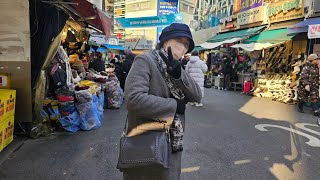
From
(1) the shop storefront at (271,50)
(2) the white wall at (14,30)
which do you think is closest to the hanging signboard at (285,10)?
(1) the shop storefront at (271,50)

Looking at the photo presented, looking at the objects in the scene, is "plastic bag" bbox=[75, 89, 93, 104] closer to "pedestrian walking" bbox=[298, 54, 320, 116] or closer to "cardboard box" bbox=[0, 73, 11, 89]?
"cardboard box" bbox=[0, 73, 11, 89]

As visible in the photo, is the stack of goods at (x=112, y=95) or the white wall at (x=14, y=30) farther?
the stack of goods at (x=112, y=95)

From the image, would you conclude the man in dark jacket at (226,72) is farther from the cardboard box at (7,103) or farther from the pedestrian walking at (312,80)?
the cardboard box at (7,103)

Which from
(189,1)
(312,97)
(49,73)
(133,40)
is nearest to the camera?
(49,73)

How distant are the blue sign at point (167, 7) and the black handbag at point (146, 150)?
55.2 meters

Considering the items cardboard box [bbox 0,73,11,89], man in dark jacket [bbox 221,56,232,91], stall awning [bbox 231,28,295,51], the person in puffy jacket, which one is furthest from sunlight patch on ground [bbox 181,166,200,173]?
man in dark jacket [bbox 221,56,232,91]

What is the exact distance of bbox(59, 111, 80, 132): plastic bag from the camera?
583cm

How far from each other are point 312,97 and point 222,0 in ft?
48.6

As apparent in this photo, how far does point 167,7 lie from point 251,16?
136 ft

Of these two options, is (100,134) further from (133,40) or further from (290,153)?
(133,40)

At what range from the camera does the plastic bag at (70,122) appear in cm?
583

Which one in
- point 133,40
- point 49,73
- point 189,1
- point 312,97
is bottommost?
point 312,97

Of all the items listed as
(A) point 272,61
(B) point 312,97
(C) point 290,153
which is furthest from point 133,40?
(C) point 290,153

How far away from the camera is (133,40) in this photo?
54.3 m
